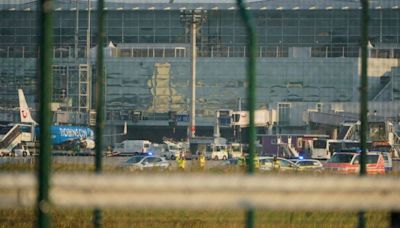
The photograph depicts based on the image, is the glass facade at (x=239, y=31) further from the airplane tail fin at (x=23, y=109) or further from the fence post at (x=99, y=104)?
the fence post at (x=99, y=104)

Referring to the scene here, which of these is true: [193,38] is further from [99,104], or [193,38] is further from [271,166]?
[99,104]

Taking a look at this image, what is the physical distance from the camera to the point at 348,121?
4803 centimetres

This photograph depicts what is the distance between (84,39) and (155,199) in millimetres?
29961

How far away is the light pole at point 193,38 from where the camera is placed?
4853 centimetres

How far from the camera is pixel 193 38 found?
178 ft

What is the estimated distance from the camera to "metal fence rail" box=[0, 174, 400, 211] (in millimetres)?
5543

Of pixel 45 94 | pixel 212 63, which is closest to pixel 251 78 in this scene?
pixel 45 94

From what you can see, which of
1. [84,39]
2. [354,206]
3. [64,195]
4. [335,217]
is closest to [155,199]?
[64,195]

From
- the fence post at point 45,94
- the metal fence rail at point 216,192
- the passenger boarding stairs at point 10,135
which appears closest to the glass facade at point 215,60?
the passenger boarding stairs at point 10,135

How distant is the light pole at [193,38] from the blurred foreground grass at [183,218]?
34.7 metres

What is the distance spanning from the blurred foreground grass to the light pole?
34.7 m

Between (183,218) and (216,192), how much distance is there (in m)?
5.87

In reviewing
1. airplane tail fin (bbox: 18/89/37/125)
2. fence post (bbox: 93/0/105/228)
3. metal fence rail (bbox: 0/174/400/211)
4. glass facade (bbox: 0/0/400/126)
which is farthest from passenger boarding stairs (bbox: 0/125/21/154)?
metal fence rail (bbox: 0/174/400/211)

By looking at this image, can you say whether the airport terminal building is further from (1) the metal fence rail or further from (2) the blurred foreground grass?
(1) the metal fence rail
